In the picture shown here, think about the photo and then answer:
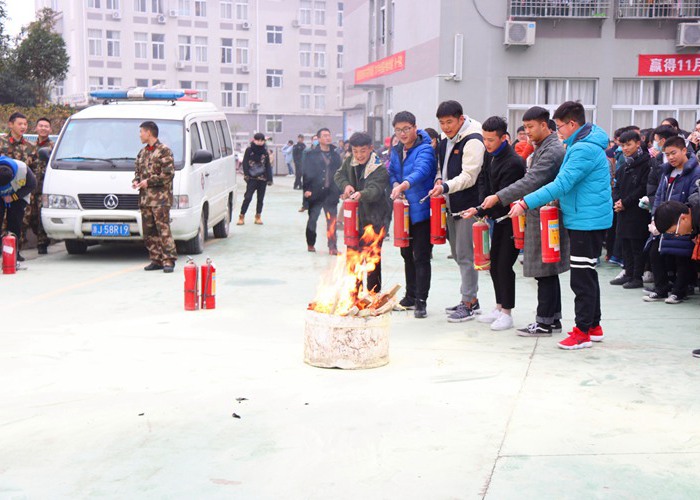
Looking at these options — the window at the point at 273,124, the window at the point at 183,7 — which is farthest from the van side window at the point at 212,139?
the window at the point at 183,7

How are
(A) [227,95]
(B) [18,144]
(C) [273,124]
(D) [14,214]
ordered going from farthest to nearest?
(C) [273,124], (A) [227,95], (B) [18,144], (D) [14,214]

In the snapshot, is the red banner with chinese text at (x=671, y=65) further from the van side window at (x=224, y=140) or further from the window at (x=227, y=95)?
the window at (x=227, y=95)

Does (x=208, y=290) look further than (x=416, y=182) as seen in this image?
Yes

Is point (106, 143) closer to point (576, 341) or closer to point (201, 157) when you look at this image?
point (201, 157)

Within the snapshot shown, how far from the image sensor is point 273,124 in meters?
60.4

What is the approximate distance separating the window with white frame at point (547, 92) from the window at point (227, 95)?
128 ft

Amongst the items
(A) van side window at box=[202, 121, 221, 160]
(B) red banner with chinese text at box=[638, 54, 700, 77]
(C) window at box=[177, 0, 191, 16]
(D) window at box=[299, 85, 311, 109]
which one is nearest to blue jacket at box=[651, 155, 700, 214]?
(A) van side window at box=[202, 121, 221, 160]

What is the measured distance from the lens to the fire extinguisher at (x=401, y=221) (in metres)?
8.10

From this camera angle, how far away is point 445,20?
22.2 metres

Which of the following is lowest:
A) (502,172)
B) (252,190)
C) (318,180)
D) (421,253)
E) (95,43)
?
(421,253)

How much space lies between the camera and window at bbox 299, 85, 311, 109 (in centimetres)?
6144

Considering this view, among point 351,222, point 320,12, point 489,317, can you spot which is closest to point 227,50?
point 320,12

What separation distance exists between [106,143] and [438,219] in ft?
20.3

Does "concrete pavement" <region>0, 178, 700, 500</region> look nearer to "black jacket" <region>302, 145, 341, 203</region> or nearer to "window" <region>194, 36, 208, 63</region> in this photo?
"black jacket" <region>302, 145, 341, 203</region>
